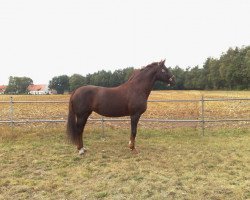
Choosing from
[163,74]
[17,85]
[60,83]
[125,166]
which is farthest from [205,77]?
[125,166]

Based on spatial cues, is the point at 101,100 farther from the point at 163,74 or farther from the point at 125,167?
the point at 125,167

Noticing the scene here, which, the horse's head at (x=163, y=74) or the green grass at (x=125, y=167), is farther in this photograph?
the horse's head at (x=163, y=74)

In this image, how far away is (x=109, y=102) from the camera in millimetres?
7105

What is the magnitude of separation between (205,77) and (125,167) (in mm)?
75337

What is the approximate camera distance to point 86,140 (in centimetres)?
857

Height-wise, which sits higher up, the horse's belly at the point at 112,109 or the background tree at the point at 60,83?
the background tree at the point at 60,83

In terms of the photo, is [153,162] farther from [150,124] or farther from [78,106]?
[150,124]

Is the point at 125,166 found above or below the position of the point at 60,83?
below

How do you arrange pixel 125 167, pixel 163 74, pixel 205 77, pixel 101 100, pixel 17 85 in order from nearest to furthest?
pixel 125 167, pixel 101 100, pixel 163 74, pixel 205 77, pixel 17 85

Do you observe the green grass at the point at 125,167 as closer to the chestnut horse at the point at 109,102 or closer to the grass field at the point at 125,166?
the grass field at the point at 125,166

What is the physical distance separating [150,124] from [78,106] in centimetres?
505

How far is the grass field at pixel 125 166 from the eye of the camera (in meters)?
4.70

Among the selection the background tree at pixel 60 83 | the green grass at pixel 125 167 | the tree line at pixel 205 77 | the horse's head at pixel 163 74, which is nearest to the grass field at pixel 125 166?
the green grass at pixel 125 167

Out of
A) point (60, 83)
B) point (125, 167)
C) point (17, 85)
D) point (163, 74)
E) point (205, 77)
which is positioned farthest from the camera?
point (17, 85)
